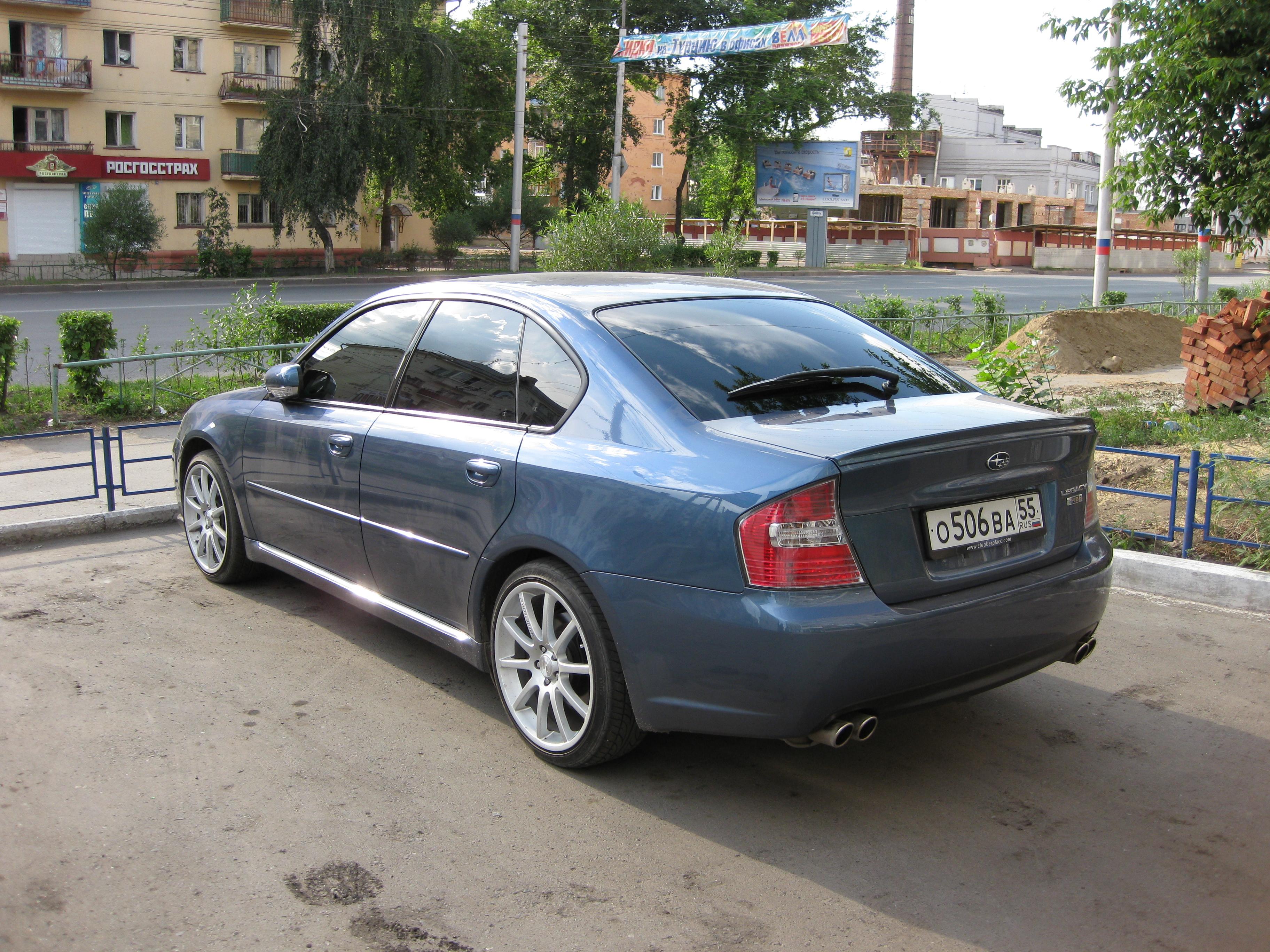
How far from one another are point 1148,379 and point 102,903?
1536 centimetres

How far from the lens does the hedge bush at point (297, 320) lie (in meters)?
13.2

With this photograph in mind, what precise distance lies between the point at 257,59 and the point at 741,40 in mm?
24078

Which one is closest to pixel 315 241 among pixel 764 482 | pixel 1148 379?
pixel 1148 379

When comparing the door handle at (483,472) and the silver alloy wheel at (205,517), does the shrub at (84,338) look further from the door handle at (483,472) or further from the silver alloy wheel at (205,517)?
the door handle at (483,472)

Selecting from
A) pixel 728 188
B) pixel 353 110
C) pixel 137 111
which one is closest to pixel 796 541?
pixel 353 110

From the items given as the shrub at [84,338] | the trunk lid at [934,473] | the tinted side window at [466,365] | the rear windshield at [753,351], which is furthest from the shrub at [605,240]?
the trunk lid at [934,473]

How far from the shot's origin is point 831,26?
2833cm

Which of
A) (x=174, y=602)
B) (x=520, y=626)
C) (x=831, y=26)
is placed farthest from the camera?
(x=831, y=26)

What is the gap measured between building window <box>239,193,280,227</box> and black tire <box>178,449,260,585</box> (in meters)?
41.4

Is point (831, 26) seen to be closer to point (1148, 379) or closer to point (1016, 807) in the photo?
point (1148, 379)

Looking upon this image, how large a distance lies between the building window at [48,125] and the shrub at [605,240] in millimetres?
30471

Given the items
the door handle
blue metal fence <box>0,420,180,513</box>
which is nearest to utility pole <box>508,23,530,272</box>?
blue metal fence <box>0,420,180,513</box>

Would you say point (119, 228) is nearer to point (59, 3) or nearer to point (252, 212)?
point (252, 212)

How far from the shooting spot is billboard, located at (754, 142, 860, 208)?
55.7 metres
